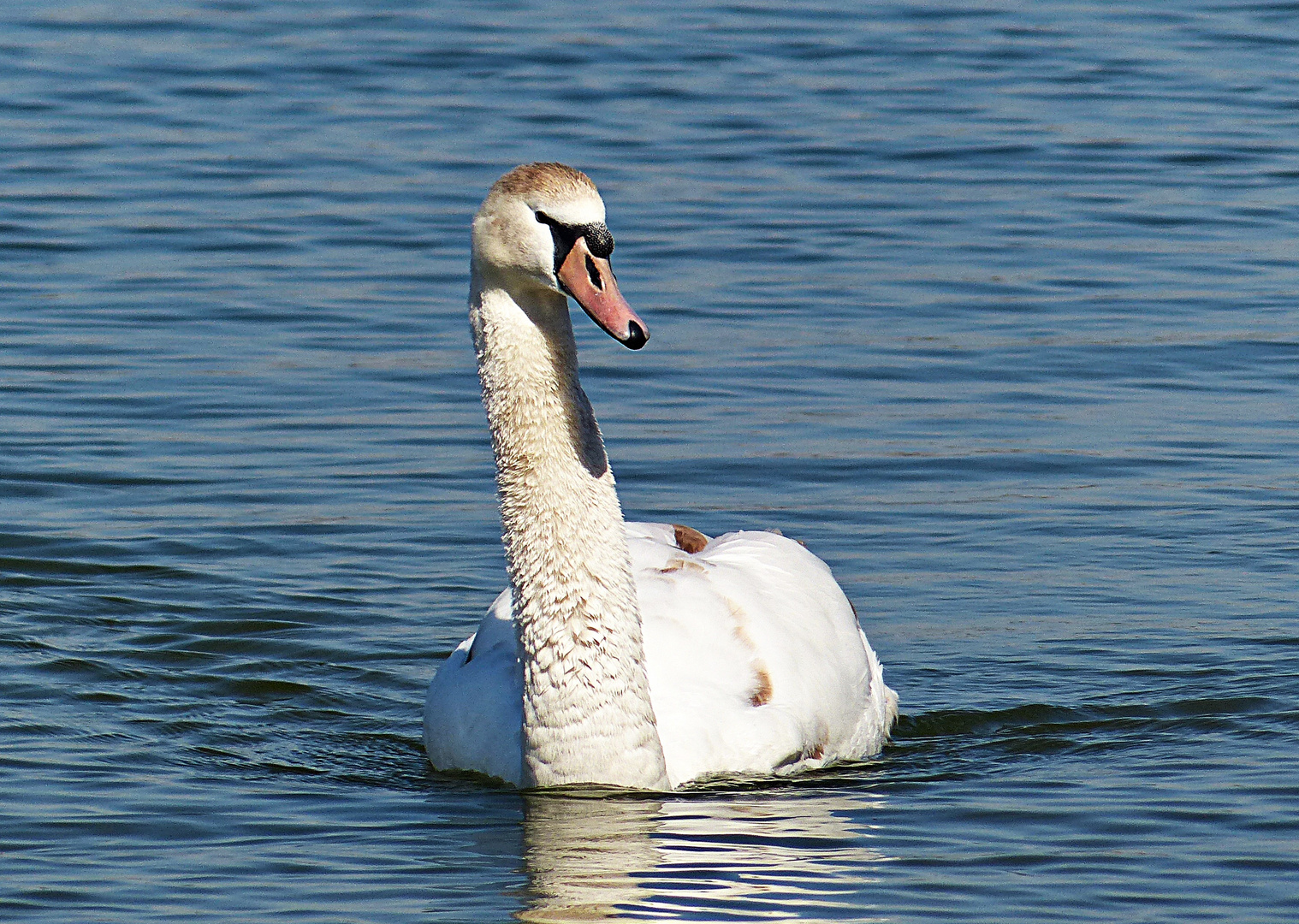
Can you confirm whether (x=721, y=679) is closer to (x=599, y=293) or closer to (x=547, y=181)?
(x=599, y=293)

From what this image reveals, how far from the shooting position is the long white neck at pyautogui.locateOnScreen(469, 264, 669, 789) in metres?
7.21

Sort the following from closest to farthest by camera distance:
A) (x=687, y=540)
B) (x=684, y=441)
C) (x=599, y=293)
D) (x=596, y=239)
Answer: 1. (x=599, y=293)
2. (x=596, y=239)
3. (x=687, y=540)
4. (x=684, y=441)

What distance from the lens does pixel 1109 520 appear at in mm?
10766

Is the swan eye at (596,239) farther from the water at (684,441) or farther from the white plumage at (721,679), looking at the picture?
the water at (684,441)

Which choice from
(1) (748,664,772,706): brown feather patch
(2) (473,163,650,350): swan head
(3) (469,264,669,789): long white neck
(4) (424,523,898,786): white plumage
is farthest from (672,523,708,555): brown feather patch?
(2) (473,163,650,350): swan head

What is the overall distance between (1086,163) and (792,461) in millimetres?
6911

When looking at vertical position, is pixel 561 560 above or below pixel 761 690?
above

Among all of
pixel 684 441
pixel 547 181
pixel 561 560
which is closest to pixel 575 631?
pixel 561 560

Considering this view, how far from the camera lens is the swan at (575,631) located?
6941 millimetres

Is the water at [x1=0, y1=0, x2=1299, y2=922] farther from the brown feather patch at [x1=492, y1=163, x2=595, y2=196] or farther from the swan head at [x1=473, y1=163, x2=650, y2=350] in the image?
the brown feather patch at [x1=492, y1=163, x2=595, y2=196]

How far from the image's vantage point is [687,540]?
8719 millimetres

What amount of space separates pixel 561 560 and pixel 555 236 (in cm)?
112

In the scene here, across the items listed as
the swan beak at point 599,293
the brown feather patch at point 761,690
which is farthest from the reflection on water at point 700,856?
the swan beak at point 599,293

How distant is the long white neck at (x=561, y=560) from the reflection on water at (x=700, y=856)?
0.55 ft
